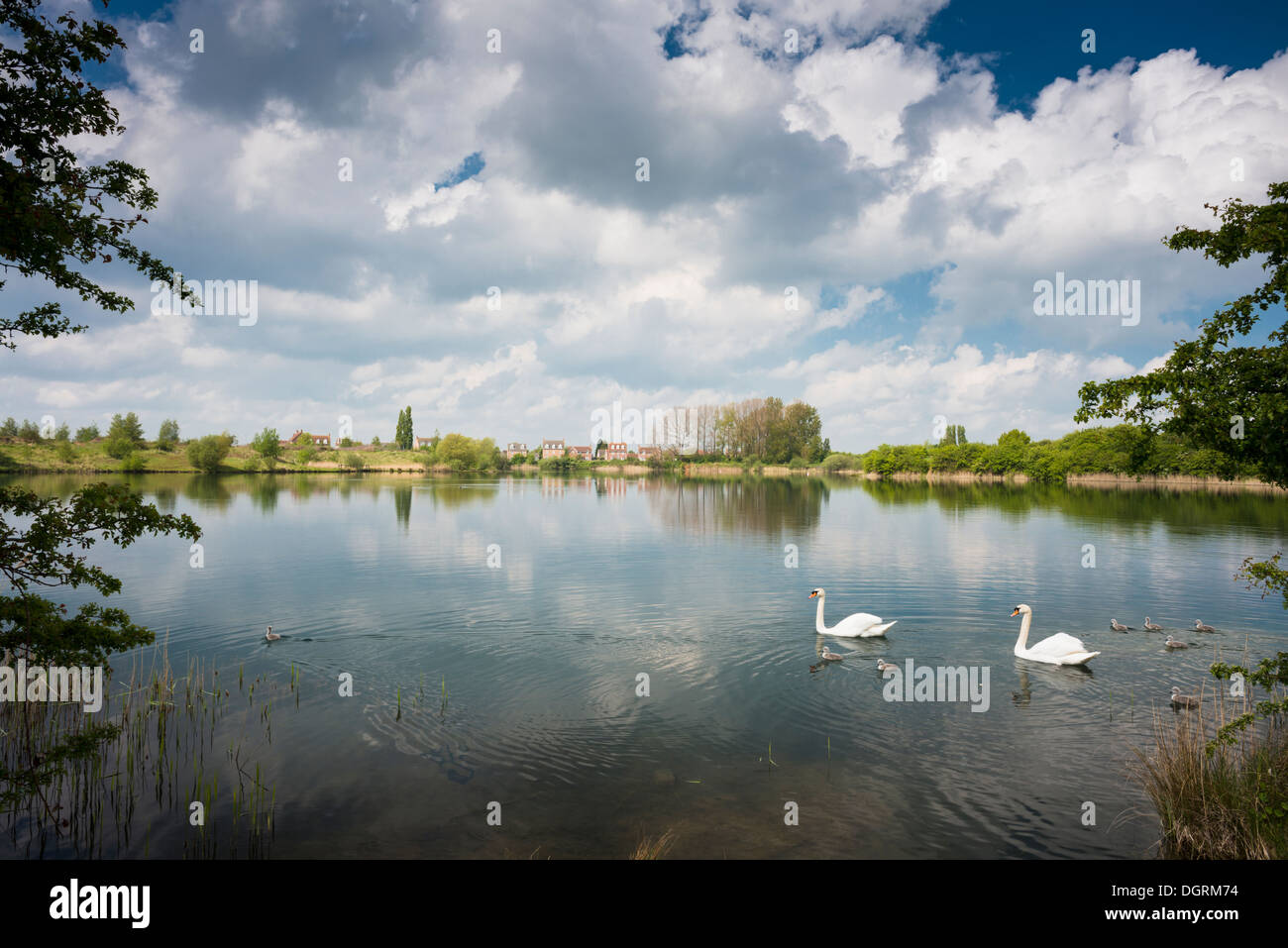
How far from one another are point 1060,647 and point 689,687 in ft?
33.1

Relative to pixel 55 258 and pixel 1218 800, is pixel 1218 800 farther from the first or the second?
pixel 55 258

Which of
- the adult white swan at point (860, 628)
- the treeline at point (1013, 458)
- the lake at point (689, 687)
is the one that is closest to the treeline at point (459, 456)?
the treeline at point (1013, 458)

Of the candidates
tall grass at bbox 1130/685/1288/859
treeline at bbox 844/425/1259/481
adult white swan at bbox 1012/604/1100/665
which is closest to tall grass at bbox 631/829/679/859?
tall grass at bbox 1130/685/1288/859

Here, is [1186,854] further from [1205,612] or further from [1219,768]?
[1205,612]

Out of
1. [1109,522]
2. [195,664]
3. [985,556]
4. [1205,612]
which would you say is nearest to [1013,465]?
[1109,522]

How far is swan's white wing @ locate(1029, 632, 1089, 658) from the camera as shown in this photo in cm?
1739

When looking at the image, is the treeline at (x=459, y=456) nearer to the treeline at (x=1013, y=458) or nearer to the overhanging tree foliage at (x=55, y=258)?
the treeline at (x=1013, y=458)

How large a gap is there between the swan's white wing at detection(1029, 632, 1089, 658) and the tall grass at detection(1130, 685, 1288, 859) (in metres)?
6.56

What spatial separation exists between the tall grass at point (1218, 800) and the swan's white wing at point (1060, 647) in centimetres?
656

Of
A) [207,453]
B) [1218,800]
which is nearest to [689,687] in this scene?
[1218,800]

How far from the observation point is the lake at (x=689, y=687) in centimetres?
1021

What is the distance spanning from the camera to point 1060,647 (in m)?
17.5

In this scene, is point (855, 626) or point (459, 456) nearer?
point (855, 626)

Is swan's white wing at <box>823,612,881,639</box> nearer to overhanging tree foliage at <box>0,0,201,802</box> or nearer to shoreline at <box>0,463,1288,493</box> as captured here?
overhanging tree foliage at <box>0,0,201,802</box>
